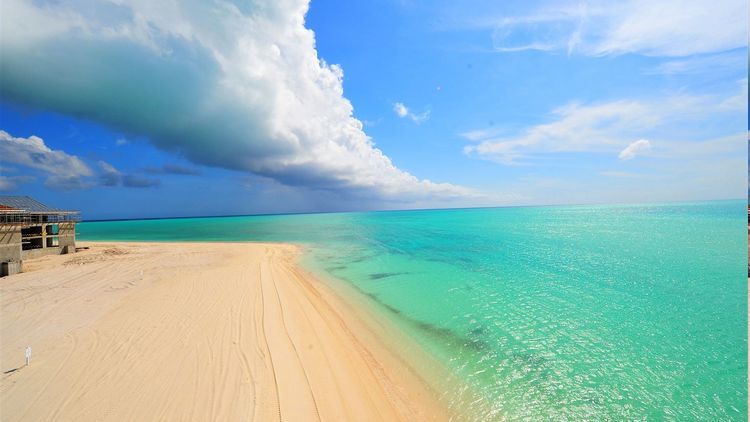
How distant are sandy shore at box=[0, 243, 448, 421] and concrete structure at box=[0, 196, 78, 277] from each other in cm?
1537

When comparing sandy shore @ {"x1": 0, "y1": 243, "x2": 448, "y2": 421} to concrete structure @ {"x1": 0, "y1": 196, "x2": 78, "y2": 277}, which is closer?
sandy shore @ {"x1": 0, "y1": 243, "x2": 448, "y2": 421}

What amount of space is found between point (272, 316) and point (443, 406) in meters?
9.10

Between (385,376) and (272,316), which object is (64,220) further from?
(385,376)

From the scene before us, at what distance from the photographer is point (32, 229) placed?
111 ft

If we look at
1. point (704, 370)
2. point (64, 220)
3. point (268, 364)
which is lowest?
point (704, 370)

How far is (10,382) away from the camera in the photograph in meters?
8.20

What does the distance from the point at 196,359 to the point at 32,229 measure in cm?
4411

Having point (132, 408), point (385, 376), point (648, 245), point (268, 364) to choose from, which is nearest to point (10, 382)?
point (132, 408)

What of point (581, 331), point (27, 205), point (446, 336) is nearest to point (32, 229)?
point (27, 205)

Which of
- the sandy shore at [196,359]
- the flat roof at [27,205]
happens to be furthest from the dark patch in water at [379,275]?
the flat roof at [27,205]

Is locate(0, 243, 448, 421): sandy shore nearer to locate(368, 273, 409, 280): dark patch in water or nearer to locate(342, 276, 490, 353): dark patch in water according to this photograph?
locate(342, 276, 490, 353): dark patch in water

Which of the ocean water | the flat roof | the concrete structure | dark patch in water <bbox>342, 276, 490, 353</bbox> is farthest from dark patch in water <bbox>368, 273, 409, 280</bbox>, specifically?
the flat roof

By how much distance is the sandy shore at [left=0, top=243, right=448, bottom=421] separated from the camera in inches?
292

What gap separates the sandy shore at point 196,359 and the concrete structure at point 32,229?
50.4 ft
